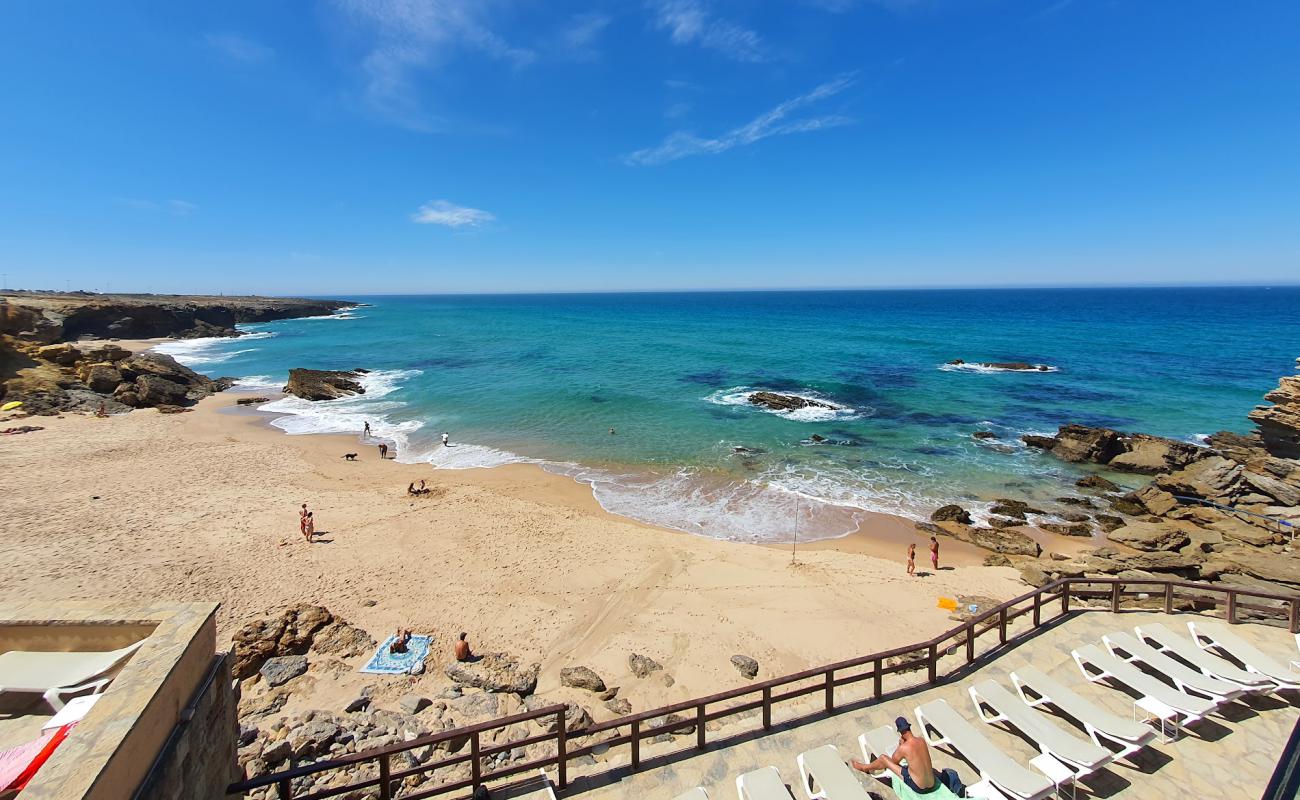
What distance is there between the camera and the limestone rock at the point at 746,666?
10492 millimetres

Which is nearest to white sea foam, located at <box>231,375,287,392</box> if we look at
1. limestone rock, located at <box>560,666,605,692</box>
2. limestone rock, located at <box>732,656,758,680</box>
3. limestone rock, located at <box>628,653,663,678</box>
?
limestone rock, located at <box>560,666,605,692</box>

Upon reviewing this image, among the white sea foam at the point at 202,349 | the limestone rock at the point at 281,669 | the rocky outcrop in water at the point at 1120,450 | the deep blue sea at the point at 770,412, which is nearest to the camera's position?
the limestone rock at the point at 281,669

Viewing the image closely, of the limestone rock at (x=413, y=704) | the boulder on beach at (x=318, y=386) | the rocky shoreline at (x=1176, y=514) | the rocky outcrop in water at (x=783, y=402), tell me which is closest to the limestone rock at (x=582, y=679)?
the limestone rock at (x=413, y=704)

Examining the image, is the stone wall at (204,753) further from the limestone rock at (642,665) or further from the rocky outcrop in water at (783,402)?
the rocky outcrop in water at (783,402)

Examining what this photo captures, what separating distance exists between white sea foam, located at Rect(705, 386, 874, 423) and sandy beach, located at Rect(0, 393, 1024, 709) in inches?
544

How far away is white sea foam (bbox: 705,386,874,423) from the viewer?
3206cm

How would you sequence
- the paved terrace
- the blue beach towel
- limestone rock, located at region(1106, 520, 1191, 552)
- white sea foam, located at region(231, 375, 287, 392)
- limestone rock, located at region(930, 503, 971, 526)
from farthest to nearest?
1. white sea foam, located at region(231, 375, 287, 392)
2. limestone rock, located at region(930, 503, 971, 526)
3. limestone rock, located at region(1106, 520, 1191, 552)
4. the blue beach towel
5. the paved terrace

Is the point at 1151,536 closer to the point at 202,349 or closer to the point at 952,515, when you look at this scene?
the point at 952,515

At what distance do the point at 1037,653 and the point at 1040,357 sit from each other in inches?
2349

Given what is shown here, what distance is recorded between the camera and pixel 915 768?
580cm

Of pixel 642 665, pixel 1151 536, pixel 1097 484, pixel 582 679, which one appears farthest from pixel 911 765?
pixel 1097 484

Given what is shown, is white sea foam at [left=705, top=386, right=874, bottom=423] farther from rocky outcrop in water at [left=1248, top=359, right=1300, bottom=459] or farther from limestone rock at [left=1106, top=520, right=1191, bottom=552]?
rocky outcrop in water at [left=1248, top=359, right=1300, bottom=459]

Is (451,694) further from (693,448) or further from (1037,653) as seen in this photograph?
(693,448)

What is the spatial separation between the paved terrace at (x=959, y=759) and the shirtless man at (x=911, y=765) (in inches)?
8.8
